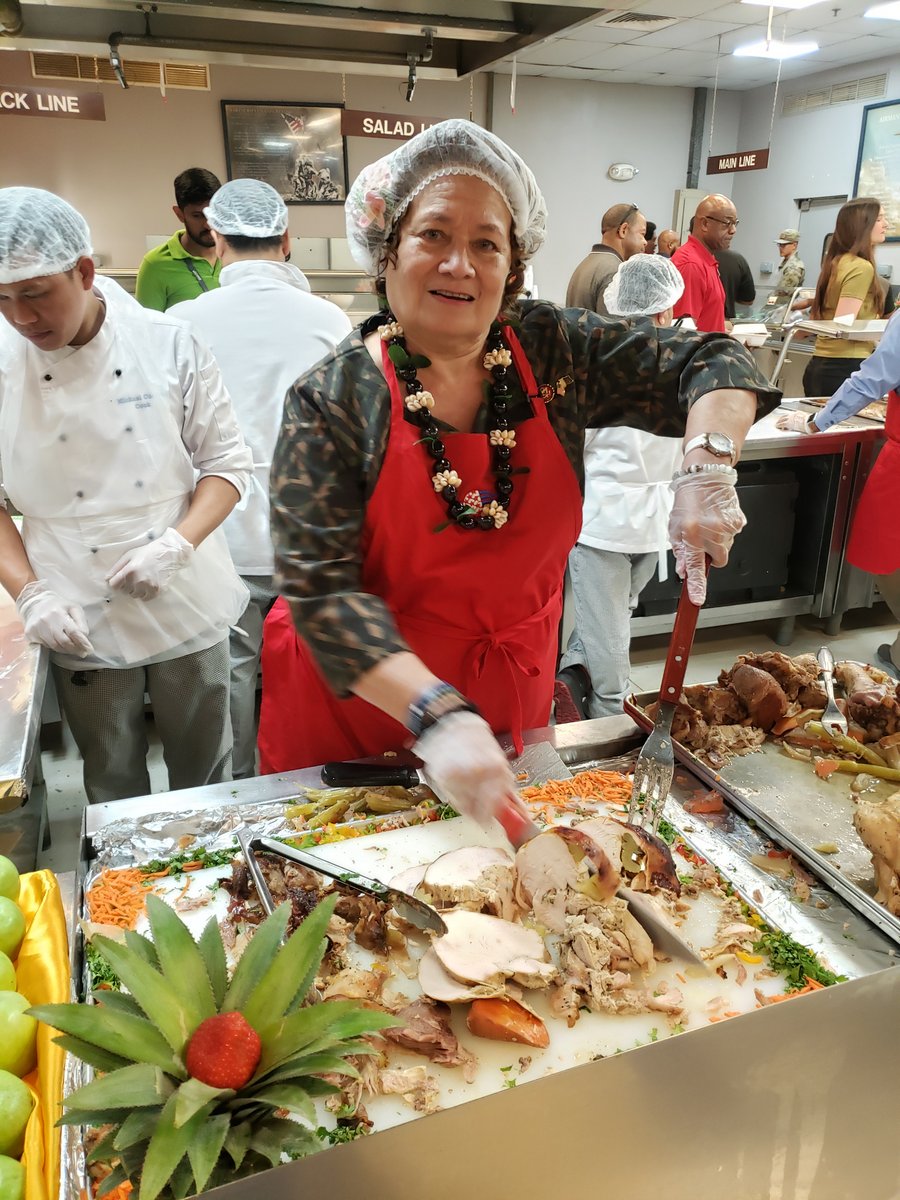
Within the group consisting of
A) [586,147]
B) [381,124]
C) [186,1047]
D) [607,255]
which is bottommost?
[186,1047]

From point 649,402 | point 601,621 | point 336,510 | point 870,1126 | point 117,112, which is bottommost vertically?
point 601,621

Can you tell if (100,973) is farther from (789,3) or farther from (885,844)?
(789,3)

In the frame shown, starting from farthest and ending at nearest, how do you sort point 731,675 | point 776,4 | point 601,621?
point 776,4 → point 601,621 → point 731,675

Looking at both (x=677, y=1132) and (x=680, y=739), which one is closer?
(x=677, y=1132)

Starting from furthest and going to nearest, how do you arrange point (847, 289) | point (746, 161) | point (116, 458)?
point (746, 161) → point (847, 289) → point (116, 458)

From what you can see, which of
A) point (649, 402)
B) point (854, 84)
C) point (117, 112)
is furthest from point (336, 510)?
point (854, 84)

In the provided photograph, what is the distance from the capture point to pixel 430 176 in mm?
1619

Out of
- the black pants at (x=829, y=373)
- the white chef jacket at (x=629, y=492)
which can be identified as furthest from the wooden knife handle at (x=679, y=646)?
the black pants at (x=829, y=373)

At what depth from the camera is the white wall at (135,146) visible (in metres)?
8.62

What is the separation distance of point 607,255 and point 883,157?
705 centimetres

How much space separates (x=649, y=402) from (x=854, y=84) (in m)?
10.7

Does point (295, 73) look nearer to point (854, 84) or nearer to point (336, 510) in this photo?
point (854, 84)

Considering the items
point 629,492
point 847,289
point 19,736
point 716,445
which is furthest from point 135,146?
point 716,445

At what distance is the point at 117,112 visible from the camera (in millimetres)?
8703
